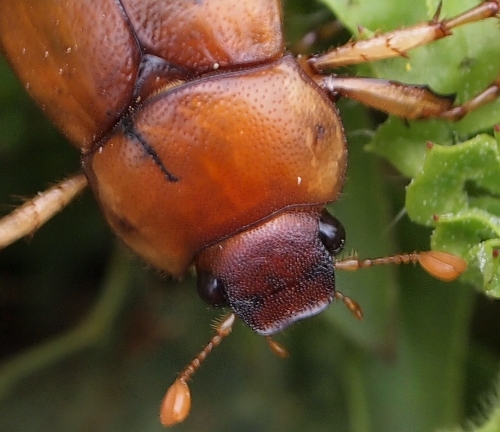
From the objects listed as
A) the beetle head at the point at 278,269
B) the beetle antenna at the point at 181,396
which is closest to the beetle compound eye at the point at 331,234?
the beetle head at the point at 278,269

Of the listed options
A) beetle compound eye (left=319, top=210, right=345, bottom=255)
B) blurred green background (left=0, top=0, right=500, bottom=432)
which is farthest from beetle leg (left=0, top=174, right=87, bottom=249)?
beetle compound eye (left=319, top=210, right=345, bottom=255)

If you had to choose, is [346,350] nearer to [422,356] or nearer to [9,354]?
[422,356]

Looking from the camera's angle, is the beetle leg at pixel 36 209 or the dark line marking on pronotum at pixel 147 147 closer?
the dark line marking on pronotum at pixel 147 147

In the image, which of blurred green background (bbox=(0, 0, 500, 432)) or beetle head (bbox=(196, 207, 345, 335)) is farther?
blurred green background (bbox=(0, 0, 500, 432))

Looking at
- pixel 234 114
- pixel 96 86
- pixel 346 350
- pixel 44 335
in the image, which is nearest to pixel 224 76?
pixel 234 114

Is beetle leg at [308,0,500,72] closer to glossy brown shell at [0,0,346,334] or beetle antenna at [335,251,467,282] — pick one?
glossy brown shell at [0,0,346,334]

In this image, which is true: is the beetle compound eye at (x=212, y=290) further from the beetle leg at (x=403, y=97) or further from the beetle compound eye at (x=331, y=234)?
the beetle leg at (x=403, y=97)
